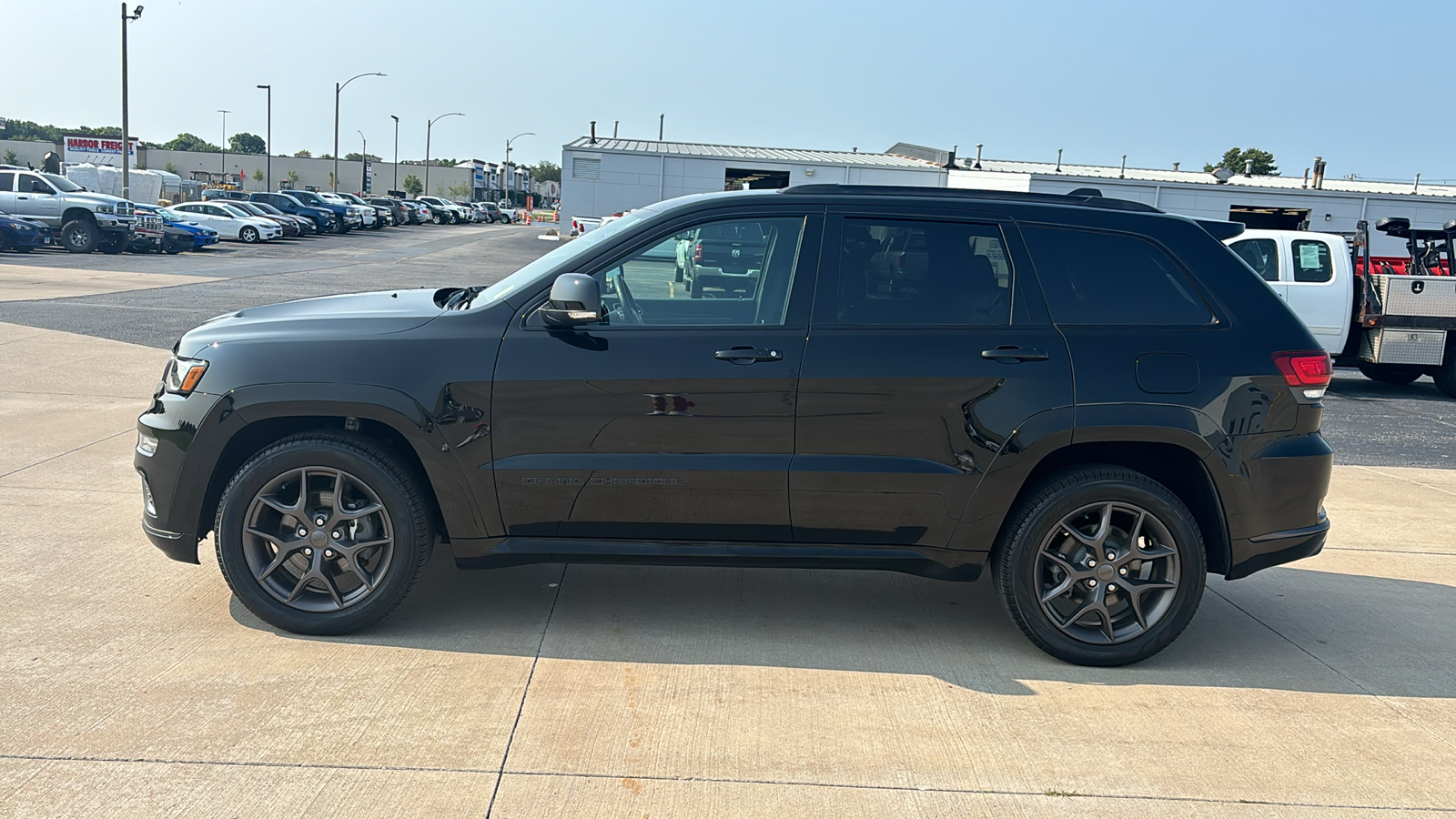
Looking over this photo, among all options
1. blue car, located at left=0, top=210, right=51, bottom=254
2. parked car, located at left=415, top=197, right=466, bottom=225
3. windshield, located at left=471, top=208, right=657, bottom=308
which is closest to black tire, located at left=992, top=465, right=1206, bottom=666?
windshield, located at left=471, top=208, right=657, bottom=308

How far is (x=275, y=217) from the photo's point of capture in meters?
42.5

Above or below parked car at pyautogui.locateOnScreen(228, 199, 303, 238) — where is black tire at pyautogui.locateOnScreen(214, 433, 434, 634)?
below

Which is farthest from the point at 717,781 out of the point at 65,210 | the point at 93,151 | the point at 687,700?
the point at 93,151

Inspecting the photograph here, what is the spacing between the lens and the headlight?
437 centimetres

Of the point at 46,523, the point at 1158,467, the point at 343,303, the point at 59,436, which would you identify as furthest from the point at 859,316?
the point at 59,436

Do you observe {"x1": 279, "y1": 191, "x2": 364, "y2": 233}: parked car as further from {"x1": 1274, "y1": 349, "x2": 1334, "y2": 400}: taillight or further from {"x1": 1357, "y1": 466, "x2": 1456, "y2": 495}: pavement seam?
{"x1": 1274, "y1": 349, "x2": 1334, "y2": 400}: taillight

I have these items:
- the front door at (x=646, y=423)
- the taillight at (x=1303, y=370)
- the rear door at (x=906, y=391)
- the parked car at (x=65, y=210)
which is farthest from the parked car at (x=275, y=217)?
the taillight at (x=1303, y=370)

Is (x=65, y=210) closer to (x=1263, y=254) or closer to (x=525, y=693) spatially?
(x=1263, y=254)

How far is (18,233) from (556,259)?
26361 millimetres

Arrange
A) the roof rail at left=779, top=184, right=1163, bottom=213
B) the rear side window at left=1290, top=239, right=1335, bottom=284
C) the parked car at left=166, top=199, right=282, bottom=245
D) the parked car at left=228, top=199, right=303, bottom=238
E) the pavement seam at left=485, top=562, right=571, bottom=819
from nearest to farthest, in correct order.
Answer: the pavement seam at left=485, top=562, right=571, bottom=819 < the roof rail at left=779, top=184, right=1163, bottom=213 < the rear side window at left=1290, top=239, right=1335, bottom=284 < the parked car at left=166, top=199, right=282, bottom=245 < the parked car at left=228, top=199, right=303, bottom=238

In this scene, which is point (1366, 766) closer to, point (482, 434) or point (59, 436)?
point (482, 434)

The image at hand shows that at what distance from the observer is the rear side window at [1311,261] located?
12781 mm

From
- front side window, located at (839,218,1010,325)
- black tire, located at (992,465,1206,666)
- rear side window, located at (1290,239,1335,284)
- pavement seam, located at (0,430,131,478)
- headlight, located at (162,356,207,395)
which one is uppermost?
rear side window, located at (1290,239,1335,284)

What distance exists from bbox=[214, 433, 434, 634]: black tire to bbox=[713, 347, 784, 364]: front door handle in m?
1.29
